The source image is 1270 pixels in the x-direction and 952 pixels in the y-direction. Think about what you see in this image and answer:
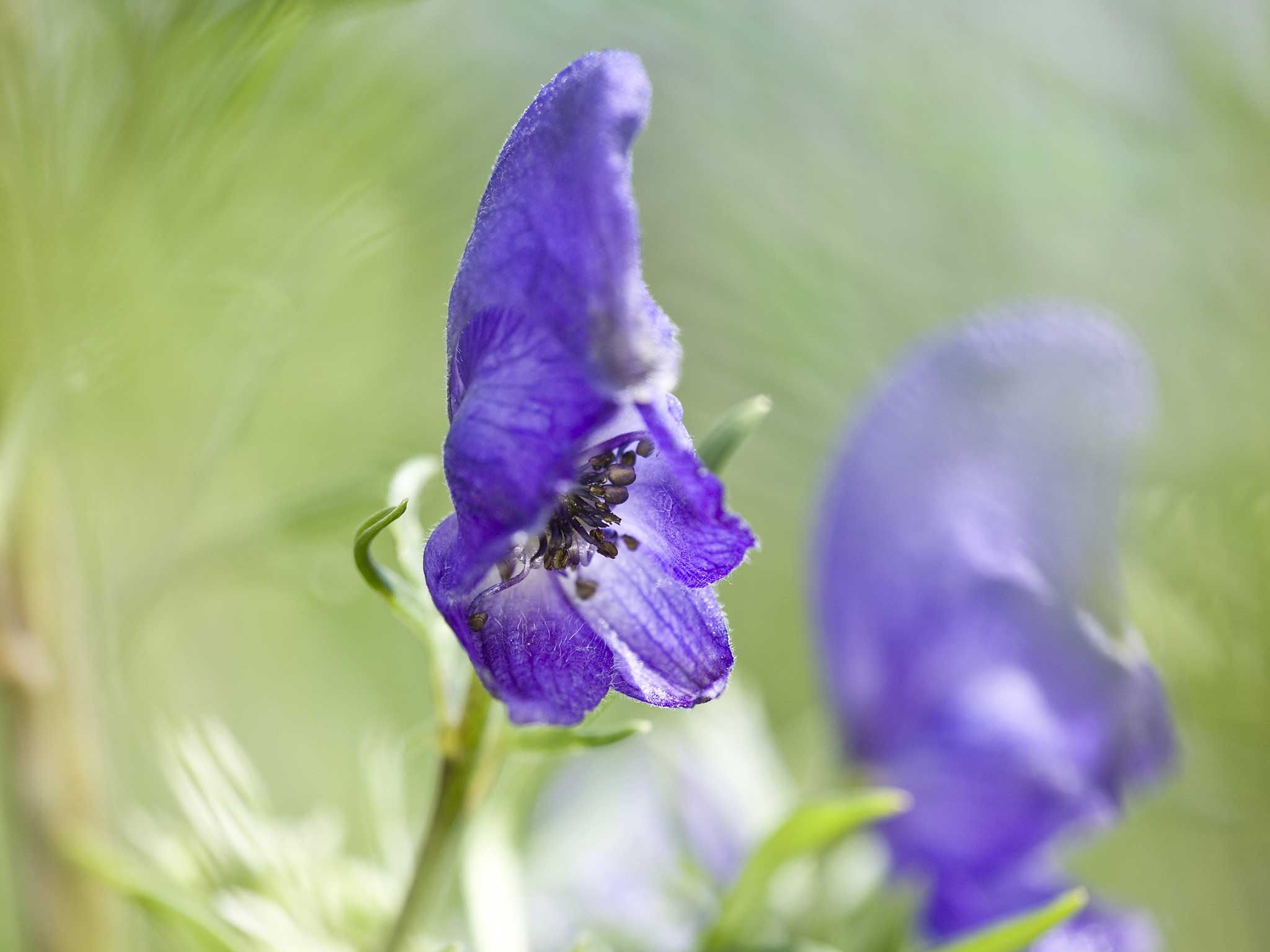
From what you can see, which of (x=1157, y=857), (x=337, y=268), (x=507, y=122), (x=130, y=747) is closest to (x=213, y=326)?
(x=337, y=268)

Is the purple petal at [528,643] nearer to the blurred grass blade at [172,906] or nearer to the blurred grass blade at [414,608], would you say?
the blurred grass blade at [414,608]

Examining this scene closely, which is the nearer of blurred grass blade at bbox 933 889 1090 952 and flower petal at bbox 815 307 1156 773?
blurred grass blade at bbox 933 889 1090 952

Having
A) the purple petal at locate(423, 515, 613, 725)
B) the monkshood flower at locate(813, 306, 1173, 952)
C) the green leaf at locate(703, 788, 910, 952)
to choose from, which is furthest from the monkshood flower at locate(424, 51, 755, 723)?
the monkshood flower at locate(813, 306, 1173, 952)

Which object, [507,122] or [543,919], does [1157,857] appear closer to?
[543,919]

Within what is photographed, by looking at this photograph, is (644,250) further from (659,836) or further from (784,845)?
(784,845)

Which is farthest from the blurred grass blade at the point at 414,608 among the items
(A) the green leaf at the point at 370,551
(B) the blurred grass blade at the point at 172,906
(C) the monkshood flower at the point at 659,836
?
(C) the monkshood flower at the point at 659,836

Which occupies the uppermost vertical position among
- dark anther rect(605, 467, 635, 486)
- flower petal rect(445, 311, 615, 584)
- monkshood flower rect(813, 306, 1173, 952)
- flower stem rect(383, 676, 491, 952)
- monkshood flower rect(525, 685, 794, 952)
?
flower petal rect(445, 311, 615, 584)

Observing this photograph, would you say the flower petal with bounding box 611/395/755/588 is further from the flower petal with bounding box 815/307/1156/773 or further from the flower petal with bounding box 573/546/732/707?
the flower petal with bounding box 815/307/1156/773

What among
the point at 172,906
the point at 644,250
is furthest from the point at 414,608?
the point at 644,250
